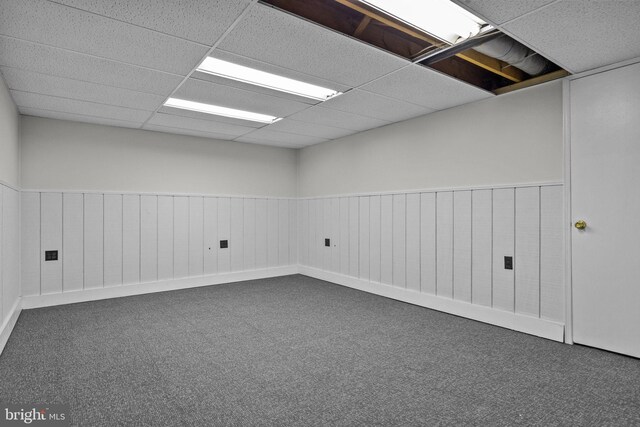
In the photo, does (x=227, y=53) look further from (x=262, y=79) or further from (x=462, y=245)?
(x=462, y=245)

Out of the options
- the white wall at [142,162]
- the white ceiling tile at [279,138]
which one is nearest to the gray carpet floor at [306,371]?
the white wall at [142,162]

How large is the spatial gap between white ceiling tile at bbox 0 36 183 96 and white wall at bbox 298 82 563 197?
274 centimetres

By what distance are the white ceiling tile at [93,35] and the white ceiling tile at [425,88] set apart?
1.59m

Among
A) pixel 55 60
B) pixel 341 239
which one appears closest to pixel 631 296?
pixel 341 239

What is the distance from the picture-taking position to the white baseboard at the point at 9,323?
2.90 m

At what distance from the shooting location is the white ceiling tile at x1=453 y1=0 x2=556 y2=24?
1.97 m

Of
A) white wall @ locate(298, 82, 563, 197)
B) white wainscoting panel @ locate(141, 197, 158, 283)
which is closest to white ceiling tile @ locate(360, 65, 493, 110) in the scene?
white wall @ locate(298, 82, 563, 197)

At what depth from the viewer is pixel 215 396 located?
214cm

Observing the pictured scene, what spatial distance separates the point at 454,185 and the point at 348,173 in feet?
6.00

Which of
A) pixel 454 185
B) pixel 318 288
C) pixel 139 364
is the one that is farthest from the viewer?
pixel 318 288

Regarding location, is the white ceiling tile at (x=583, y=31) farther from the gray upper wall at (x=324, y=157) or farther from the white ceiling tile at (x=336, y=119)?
the white ceiling tile at (x=336, y=119)

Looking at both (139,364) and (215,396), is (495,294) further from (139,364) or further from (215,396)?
(139,364)

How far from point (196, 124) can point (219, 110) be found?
2.24 feet

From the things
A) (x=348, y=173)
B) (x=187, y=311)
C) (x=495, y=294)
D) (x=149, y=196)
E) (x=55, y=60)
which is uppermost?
(x=55, y=60)
